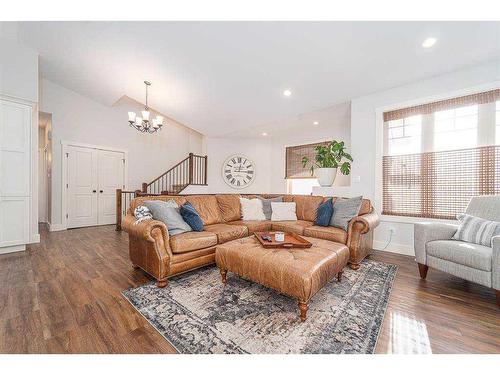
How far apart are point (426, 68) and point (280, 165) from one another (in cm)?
355

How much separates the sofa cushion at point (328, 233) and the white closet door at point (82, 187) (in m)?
5.36

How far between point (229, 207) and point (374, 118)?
286cm

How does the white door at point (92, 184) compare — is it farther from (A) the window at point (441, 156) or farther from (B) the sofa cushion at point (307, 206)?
(A) the window at point (441, 156)

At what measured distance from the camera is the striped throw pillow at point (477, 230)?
1967 millimetres

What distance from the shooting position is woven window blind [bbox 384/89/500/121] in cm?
257

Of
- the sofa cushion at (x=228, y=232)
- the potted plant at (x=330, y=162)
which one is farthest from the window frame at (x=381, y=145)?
the sofa cushion at (x=228, y=232)

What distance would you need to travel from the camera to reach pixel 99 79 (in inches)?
169

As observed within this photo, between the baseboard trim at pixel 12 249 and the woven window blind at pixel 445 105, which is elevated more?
the woven window blind at pixel 445 105

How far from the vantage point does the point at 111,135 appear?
5.55 meters

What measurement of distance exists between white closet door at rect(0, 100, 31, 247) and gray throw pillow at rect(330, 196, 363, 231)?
4.71 m

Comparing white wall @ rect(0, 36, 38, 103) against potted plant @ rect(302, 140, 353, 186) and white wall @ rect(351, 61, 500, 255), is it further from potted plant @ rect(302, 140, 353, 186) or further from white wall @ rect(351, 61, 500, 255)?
white wall @ rect(351, 61, 500, 255)

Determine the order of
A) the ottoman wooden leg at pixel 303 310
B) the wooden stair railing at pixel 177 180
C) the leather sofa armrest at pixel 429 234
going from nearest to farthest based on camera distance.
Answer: the ottoman wooden leg at pixel 303 310 < the leather sofa armrest at pixel 429 234 < the wooden stair railing at pixel 177 180
